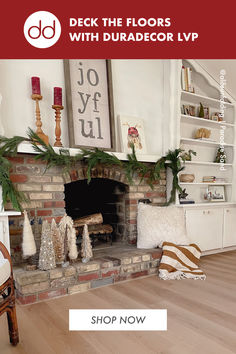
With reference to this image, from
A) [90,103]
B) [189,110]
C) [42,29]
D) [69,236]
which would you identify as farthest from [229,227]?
[42,29]

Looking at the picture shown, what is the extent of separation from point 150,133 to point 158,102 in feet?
1.27

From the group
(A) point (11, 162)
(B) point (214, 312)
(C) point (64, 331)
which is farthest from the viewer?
(A) point (11, 162)

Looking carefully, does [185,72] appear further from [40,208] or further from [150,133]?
[40,208]

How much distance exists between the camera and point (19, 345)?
127 centimetres

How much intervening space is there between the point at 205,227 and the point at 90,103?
191 cm

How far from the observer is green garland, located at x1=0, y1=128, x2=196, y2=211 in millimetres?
1886

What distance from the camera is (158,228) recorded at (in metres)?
2.51

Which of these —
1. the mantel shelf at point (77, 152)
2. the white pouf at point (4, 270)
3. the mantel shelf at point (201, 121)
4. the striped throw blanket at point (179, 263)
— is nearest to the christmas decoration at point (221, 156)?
the mantel shelf at point (201, 121)

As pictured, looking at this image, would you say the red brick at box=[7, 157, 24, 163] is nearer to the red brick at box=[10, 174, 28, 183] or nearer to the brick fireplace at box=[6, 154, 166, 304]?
the brick fireplace at box=[6, 154, 166, 304]

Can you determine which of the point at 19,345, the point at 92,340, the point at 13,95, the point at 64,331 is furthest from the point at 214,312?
the point at 13,95

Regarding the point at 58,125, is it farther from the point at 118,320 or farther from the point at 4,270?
the point at 118,320

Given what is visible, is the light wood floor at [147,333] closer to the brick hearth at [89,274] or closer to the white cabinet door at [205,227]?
the brick hearth at [89,274]

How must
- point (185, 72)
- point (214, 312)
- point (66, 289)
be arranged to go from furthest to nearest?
point (185, 72), point (66, 289), point (214, 312)

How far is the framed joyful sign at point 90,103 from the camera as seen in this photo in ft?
7.66
